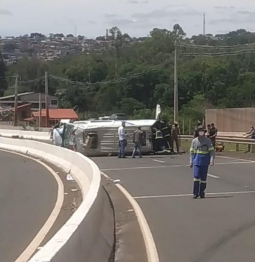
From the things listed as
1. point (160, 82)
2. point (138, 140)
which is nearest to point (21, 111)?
point (160, 82)

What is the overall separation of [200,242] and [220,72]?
289 ft

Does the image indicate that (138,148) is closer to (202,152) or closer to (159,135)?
(159,135)

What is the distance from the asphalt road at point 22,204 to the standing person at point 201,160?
136 inches

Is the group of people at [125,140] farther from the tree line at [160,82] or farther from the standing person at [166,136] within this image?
the tree line at [160,82]

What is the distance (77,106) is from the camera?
110 metres

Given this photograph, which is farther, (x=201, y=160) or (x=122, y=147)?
(x=122, y=147)

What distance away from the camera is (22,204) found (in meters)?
17.0

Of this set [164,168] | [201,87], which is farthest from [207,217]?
[201,87]

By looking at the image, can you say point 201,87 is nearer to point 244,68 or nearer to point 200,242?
point 244,68

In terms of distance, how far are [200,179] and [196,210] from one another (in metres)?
2.20

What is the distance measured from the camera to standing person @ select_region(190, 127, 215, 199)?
56.1 ft

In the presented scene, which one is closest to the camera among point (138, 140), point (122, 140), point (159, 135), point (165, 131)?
point (122, 140)

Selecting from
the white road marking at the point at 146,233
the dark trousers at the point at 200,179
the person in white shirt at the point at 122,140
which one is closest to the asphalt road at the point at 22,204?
the white road marking at the point at 146,233

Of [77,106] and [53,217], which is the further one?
[77,106]
